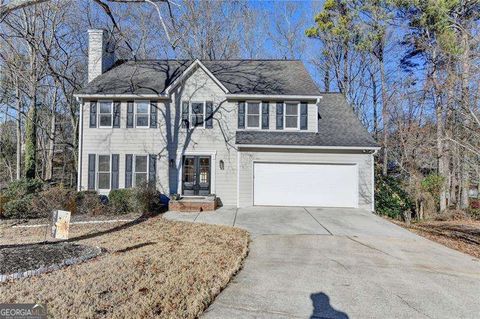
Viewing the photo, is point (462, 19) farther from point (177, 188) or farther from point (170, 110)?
point (177, 188)

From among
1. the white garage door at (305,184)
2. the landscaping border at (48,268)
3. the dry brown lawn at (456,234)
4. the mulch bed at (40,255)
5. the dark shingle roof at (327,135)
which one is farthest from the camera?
the white garage door at (305,184)

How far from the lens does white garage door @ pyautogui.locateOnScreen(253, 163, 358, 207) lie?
13.9m

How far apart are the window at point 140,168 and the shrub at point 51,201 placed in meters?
3.07

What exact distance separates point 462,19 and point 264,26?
1513cm

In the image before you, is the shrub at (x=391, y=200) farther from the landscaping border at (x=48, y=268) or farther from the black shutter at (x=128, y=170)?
the landscaping border at (x=48, y=268)

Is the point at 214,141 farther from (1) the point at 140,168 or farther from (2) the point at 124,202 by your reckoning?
(2) the point at 124,202

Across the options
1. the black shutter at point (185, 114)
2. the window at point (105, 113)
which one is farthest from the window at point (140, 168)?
the black shutter at point (185, 114)

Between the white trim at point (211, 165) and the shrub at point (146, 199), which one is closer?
the shrub at point (146, 199)

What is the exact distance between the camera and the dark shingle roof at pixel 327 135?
13.7m

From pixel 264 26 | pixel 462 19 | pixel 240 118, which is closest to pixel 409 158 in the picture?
pixel 462 19

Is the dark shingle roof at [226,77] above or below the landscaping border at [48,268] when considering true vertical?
above

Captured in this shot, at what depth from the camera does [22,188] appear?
44.7 ft

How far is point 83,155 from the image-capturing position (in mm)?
14547

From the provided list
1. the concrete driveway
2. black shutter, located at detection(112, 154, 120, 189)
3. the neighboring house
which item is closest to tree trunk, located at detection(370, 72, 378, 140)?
the neighboring house
